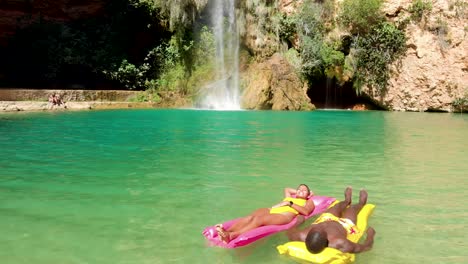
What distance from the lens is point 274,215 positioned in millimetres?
4730

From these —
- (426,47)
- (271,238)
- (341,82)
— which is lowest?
(271,238)

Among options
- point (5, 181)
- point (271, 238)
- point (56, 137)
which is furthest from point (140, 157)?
point (271, 238)

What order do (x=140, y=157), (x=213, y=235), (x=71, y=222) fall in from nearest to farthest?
1. (x=213, y=235)
2. (x=71, y=222)
3. (x=140, y=157)

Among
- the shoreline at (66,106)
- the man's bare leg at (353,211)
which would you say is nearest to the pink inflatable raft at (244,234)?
the man's bare leg at (353,211)

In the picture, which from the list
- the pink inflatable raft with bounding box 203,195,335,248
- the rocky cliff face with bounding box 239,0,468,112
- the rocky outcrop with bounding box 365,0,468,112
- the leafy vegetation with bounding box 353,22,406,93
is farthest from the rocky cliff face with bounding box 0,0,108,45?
the pink inflatable raft with bounding box 203,195,335,248

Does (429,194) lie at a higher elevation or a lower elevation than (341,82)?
lower

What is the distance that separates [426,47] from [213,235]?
25.1m

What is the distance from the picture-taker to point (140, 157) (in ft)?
29.4

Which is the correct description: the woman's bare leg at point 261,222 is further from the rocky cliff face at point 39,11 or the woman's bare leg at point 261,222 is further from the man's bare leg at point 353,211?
the rocky cliff face at point 39,11

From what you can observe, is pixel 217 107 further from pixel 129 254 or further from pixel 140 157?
pixel 129 254

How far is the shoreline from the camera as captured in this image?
21144 millimetres

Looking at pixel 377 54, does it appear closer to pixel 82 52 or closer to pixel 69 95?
pixel 69 95

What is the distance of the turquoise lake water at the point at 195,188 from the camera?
13.9 feet

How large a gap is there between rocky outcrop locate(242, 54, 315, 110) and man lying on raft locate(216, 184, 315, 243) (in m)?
19.5
